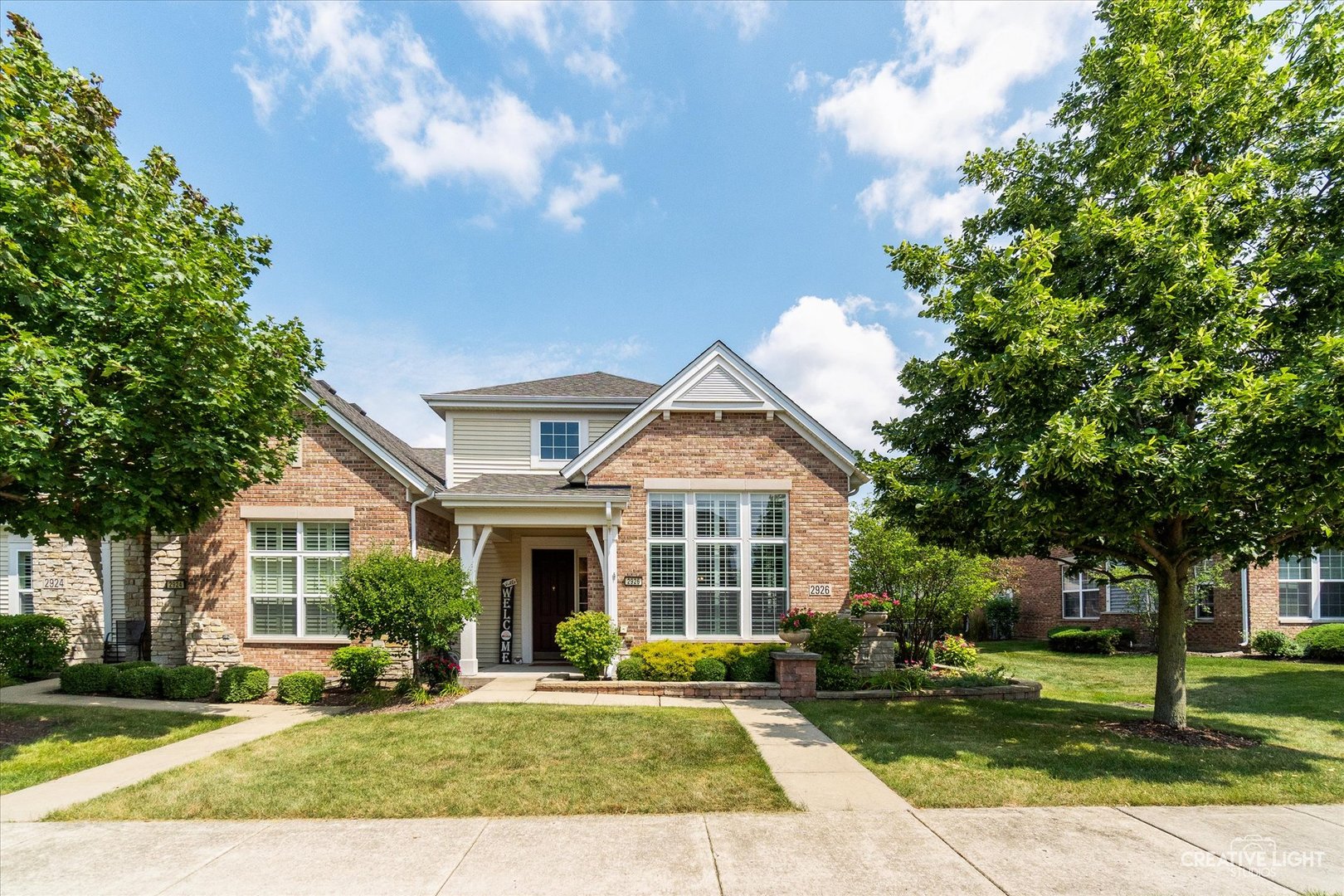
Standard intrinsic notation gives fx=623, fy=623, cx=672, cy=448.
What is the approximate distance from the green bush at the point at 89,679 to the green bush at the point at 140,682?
0.43 ft

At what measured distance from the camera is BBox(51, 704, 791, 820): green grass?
600 cm

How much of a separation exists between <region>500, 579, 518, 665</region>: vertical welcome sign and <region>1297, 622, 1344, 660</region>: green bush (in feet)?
71.7

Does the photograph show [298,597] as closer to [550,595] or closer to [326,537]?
[326,537]

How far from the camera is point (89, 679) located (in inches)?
450

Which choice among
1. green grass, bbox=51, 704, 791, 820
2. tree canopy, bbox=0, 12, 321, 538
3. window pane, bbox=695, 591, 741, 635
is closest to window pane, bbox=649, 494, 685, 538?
window pane, bbox=695, 591, 741, 635

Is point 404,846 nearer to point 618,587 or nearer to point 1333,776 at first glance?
point 618,587

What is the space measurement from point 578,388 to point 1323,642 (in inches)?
850

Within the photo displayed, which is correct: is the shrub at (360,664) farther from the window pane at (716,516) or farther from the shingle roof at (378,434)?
the window pane at (716,516)

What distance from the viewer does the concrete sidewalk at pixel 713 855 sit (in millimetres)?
4562

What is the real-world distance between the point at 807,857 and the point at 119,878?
5278 mm

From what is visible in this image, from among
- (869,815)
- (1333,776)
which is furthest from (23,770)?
(1333,776)

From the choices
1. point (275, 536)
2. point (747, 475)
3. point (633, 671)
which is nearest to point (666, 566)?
point (633, 671)

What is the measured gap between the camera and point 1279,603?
18.9m

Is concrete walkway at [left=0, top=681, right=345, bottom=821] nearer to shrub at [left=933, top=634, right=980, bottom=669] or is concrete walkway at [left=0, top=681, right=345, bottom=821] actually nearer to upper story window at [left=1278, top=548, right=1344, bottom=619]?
shrub at [left=933, top=634, right=980, bottom=669]
